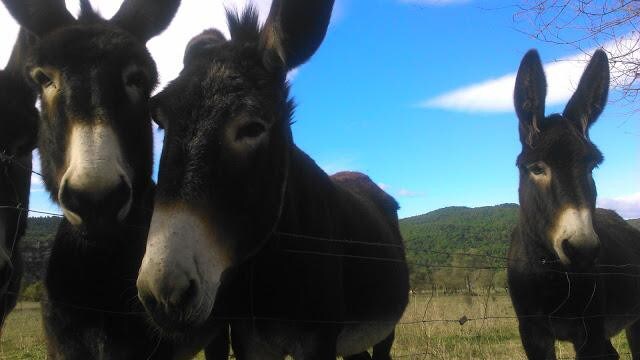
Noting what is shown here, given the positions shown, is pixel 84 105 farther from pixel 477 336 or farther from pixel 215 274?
pixel 477 336

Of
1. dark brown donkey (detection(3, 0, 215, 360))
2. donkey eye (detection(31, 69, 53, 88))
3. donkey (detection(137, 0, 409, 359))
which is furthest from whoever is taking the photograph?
donkey eye (detection(31, 69, 53, 88))

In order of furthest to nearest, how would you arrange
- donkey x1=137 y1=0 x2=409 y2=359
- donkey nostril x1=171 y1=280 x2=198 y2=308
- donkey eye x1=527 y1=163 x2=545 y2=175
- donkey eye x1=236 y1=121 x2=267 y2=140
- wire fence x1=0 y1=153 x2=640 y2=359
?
donkey eye x1=527 y1=163 x2=545 y2=175 → wire fence x1=0 y1=153 x2=640 y2=359 → donkey eye x1=236 y1=121 x2=267 y2=140 → donkey x1=137 y1=0 x2=409 y2=359 → donkey nostril x1=171 y1=280 x2=198 y2=308

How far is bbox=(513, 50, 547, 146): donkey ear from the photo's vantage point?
5.13 metres

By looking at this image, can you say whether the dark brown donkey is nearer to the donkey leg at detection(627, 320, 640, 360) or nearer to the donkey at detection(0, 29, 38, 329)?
the donkey at detection(0, 29, 38, 329)

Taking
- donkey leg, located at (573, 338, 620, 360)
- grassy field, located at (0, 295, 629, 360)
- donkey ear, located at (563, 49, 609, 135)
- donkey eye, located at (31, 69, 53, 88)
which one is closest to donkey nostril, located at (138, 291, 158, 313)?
donkey eye, located at (31, 69, 53, 88)

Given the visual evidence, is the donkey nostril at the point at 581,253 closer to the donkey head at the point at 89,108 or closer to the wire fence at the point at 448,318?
the wire fence at the point at 448,318

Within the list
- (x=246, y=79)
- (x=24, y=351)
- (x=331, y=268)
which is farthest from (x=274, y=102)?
(x=24, y=351)

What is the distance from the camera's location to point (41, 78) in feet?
9.76

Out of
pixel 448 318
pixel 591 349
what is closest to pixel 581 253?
pixel 591 349

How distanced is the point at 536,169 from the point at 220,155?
3.69 metres

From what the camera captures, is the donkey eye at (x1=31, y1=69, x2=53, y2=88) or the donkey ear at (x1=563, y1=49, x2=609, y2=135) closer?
the donkey eye at (x1=31, y1=69, x2=53, y2=88)

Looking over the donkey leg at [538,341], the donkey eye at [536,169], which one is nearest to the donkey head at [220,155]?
the donkey eye at [536,169]

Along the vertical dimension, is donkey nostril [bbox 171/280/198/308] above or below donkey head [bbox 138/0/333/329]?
below

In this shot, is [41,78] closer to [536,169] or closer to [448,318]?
[536,169]
